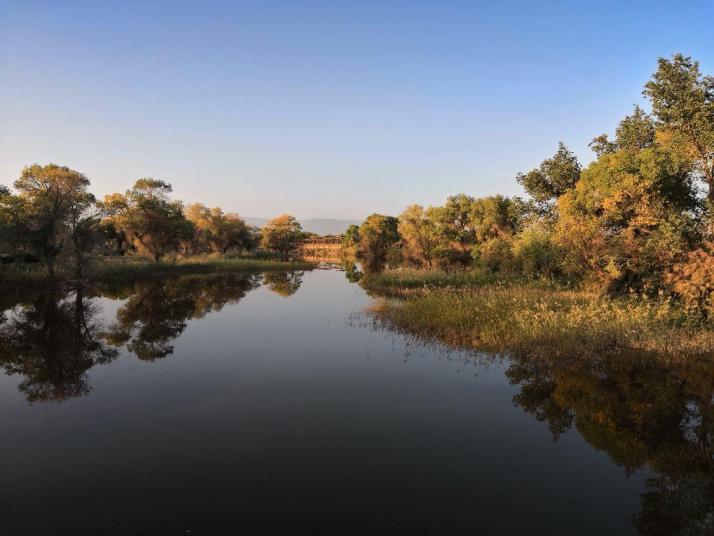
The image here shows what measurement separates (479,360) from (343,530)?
10.1 metres

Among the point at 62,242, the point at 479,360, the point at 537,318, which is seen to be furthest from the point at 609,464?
the point at 62,242

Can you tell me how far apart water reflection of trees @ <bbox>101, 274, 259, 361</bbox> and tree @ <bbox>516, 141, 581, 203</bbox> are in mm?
25776

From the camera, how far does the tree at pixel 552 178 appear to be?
32.3 meters

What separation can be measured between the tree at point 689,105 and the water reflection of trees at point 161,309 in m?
27.8

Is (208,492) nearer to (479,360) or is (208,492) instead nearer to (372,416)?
(372,416)

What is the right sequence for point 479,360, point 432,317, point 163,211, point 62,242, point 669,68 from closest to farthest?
point 479,360 → point 432,317 → point 669,68 → point 62,242 → point 163,211

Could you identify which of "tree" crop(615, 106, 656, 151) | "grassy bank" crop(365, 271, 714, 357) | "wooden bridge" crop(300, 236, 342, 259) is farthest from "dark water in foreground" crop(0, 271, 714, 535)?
"wooden bridge" crop(300, 236, 342, 259)

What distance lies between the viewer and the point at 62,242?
117 ft

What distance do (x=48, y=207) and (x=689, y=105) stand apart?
47511 millimetres

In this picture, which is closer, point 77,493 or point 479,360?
point 77,493

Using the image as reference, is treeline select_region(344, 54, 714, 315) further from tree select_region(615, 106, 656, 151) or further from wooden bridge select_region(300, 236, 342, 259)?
wooden bridge select_region(300, 236, 342, 259)

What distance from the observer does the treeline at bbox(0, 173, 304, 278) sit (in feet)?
116

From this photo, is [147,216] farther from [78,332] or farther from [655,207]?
[655,207]

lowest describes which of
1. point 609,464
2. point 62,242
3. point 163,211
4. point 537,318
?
point 609,464
